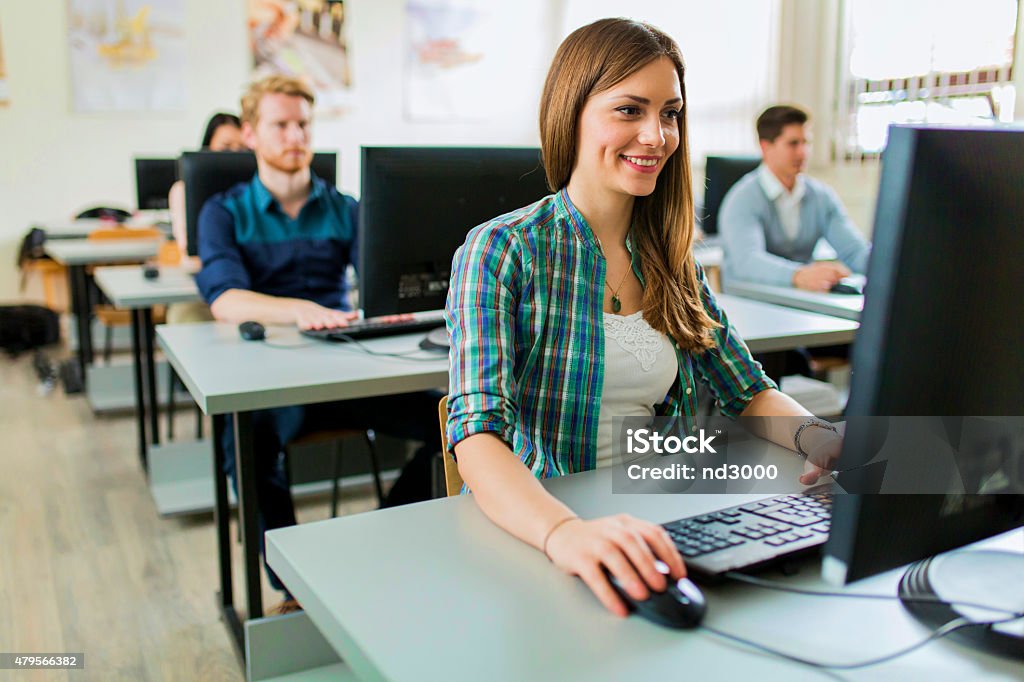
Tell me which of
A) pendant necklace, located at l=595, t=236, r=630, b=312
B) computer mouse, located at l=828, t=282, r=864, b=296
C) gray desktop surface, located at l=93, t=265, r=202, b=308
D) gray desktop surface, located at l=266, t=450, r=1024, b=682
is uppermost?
pendant necklace, located at l=595, t=236, r=630, b=312

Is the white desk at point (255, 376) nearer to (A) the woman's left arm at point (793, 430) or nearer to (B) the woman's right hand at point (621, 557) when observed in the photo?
(A) the woman's left arm at point (793, 430)

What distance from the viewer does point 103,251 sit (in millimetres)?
3820

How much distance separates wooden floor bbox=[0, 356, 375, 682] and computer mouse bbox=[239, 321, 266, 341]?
70 cm

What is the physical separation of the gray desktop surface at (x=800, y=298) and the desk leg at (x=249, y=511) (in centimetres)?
148

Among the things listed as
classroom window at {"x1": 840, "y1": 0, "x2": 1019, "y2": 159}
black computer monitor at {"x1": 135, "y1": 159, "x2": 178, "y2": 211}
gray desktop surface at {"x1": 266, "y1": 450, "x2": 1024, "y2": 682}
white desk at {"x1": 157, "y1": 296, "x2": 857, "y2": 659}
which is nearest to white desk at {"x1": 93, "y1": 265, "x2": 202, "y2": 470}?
white desk at {"x1": 157, "y1": 296, "x2": 857, "y2": 659}

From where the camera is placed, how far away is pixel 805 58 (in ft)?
17.9

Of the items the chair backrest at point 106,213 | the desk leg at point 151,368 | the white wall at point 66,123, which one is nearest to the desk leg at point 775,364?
the desk leg at point 151,368

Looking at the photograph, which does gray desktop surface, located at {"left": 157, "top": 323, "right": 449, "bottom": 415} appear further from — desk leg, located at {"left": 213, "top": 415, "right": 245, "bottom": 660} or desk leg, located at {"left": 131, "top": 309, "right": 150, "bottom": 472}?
desk leg, located at {"left": 131, "top": 309, "right": 150, "bottom": 472}

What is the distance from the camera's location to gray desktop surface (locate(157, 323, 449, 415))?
1550mm

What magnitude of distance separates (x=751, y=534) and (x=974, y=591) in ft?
0.59

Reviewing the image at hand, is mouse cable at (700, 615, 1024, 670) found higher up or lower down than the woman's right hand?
lower down

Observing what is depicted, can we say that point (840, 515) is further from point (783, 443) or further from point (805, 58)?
point (805, 58)

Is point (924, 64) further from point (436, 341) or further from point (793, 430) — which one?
point (793, 430)

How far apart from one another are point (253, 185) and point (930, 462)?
2.14 m
